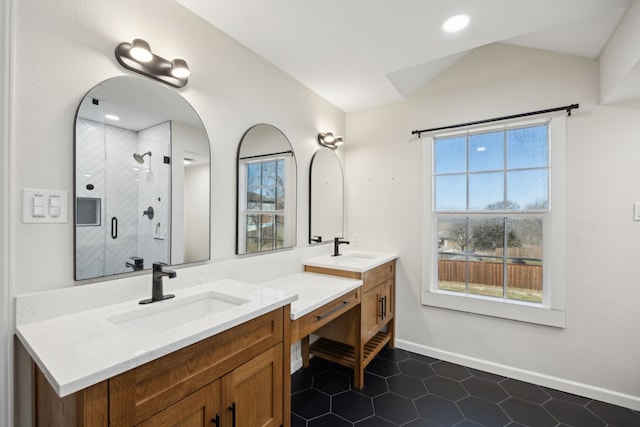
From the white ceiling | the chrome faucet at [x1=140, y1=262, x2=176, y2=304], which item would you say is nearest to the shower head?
the chrome faucet at [x1=140, y1=262, x2=176, y2=304]

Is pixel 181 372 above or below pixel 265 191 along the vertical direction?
below

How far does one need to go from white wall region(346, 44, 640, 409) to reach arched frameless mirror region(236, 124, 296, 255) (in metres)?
1.12

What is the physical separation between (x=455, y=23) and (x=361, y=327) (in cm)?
217

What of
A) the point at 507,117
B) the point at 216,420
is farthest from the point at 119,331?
the point at 507,117

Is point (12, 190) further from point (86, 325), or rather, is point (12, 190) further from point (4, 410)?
point (4, 410)

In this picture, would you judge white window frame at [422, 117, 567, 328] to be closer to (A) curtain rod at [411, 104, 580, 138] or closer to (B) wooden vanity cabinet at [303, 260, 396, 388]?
(A) curtain rod at [411, 104, 580, 138]

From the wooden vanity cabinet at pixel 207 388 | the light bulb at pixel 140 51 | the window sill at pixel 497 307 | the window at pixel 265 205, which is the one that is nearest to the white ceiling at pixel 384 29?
the light bulb at pixel 140 51

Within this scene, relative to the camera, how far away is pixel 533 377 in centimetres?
226

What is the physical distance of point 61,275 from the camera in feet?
3.84

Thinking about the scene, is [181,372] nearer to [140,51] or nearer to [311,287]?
[311,287]

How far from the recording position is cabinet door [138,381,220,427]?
0.93 meters

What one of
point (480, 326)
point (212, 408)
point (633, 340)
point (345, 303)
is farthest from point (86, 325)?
point (633, 340)

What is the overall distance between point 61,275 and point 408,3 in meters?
2.16

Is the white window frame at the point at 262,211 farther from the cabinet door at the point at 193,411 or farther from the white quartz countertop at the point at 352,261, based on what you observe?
the cabinet door at the point at 193,411
